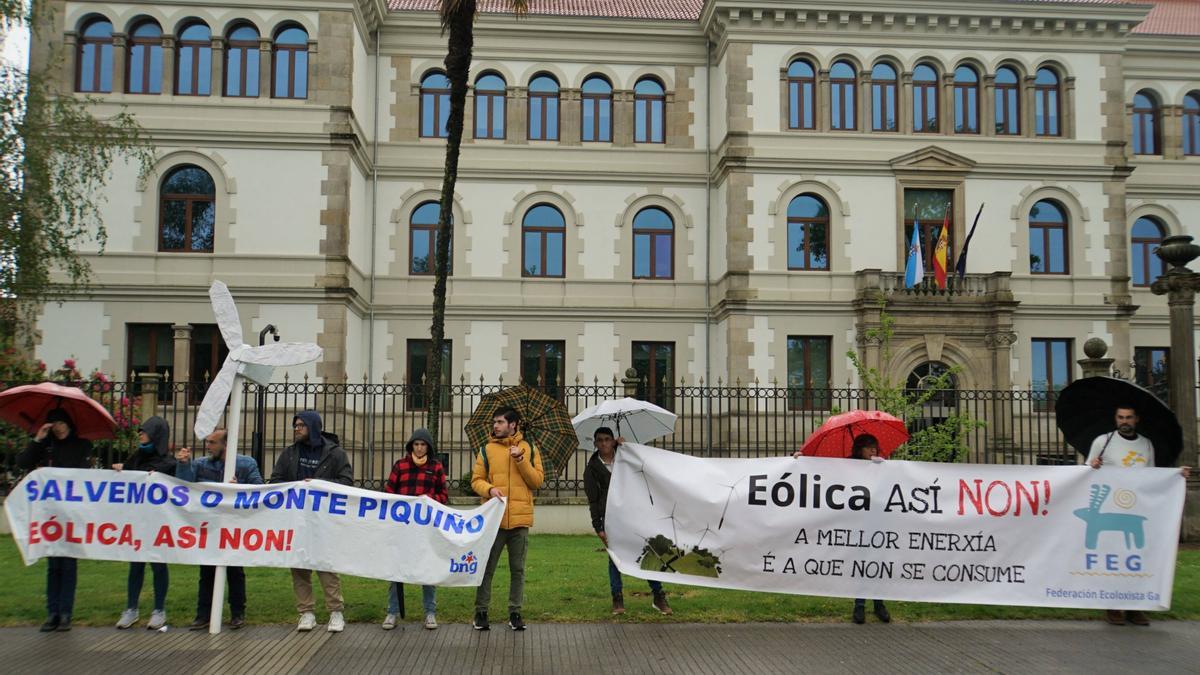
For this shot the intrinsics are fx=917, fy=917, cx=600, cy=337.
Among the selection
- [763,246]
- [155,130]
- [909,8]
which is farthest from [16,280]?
[909,8]

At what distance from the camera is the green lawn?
32.4ft

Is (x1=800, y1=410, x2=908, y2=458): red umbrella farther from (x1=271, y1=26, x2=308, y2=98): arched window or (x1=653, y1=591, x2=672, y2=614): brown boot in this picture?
(x1=271, y1=26, x2=308, y2=98): arched window

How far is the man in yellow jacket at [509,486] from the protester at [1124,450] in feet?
20.3

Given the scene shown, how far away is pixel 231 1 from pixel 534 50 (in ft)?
29.1

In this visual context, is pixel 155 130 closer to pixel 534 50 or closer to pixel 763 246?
pixel 534 50

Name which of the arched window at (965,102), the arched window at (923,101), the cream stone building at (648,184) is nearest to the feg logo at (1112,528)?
the cream stone building at (648,184)

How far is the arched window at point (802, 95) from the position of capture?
90.5 feet

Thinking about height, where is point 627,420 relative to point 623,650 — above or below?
above

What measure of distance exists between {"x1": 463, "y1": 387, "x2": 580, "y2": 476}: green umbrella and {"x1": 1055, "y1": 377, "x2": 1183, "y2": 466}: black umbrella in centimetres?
588

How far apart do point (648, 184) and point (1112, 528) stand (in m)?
20.7

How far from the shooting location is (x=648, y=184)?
29062 mm

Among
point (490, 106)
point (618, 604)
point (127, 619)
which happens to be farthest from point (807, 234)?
point (127, 619)

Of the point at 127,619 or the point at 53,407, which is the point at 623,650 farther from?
the point at 53,407

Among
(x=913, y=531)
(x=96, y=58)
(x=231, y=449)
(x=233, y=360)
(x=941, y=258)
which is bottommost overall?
(x=913, y=531)
